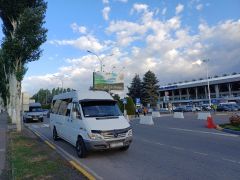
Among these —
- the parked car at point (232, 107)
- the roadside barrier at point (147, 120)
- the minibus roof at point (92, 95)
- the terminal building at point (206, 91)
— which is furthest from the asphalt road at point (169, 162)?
the terminal building at point (206, 91)

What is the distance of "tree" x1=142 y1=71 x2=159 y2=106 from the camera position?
3499 inches

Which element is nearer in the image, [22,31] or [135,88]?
[22,31]

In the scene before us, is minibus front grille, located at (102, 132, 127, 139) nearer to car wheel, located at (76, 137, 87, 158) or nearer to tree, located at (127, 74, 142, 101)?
car wheel, located at (76, 137, 87, 158)

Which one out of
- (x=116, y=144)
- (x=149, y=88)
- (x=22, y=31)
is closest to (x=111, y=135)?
(x=116, y=144)

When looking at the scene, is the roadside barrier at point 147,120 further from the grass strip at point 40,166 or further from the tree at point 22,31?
the grass strip at point 40,166

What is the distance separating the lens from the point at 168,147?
12508 millimetres

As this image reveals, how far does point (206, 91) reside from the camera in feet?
353

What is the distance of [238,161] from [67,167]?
520 cm

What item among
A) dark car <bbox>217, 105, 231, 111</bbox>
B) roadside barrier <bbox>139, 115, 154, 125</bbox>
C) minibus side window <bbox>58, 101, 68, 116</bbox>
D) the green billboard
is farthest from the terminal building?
minibus side window <bbox>58, 101, 68, 116</bbox>

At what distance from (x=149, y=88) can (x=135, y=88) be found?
5617mm

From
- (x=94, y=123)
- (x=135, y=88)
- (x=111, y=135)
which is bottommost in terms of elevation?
(x=111, y=135)

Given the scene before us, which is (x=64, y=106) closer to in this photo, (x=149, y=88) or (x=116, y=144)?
(x=116, y=144)

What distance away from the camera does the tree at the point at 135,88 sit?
9169 cm

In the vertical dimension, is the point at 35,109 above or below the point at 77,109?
above
